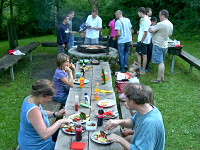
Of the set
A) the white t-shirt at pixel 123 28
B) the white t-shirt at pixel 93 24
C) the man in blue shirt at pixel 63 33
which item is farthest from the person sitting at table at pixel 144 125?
the white t-shirt at pixel 93 24

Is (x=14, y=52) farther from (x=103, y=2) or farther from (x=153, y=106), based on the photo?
(x=103, y=2)

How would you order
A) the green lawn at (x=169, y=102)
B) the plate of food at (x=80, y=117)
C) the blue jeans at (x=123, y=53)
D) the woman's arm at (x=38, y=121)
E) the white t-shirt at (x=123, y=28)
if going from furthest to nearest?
the blue jeans at (x=123, y=53)
the white t-shirt at (x=123, y=28)
the green lawn at (x=169, y=102)
the plate of food at (x=80, y=117)
the woman's arm at (x=38, y=121)

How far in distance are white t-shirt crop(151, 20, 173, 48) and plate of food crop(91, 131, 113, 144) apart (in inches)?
192

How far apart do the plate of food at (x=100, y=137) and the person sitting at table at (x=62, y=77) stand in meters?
1.87

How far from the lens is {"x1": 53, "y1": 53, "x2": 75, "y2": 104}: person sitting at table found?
4777 millimetres

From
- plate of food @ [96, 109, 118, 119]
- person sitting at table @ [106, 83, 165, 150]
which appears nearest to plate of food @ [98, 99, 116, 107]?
plate of food @ [96, 109, 118, 119]

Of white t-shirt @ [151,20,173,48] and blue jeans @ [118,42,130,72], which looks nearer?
white t-shirt @ [151,20,173,48]

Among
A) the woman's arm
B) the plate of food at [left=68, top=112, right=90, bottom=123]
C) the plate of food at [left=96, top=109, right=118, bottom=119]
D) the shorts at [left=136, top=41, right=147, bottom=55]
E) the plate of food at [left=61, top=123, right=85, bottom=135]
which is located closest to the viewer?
the woman's arm

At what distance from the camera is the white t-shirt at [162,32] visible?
7.11 meters

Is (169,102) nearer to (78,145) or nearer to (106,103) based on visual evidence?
(106,103)

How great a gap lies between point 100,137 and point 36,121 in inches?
29.9

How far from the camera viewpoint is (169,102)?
20.4 feet

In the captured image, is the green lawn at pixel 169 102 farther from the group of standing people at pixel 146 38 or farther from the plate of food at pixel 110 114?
the plate of food at pixel 110 114

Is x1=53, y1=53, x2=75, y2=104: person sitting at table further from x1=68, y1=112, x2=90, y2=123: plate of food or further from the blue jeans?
the blue jeans
